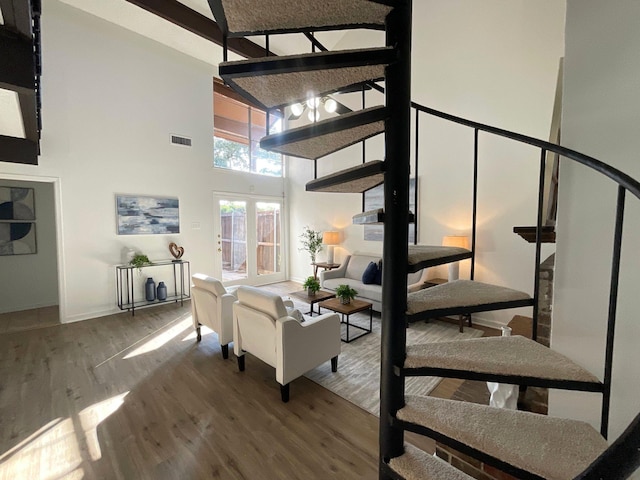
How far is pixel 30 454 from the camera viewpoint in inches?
67.7

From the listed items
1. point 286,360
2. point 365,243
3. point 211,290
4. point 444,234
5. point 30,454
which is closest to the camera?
point 30,454

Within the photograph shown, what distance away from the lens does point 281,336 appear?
2.20m

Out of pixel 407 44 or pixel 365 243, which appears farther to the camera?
pixel 365 243

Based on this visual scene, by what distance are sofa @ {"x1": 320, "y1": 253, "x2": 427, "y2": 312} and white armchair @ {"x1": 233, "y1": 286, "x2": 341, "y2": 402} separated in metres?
1.67

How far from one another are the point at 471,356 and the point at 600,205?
735 mm

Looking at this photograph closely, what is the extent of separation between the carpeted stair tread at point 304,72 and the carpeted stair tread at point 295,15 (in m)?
0.13

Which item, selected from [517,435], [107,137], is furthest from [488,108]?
[107,137]

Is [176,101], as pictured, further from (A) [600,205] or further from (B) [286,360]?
(A) [600,205]

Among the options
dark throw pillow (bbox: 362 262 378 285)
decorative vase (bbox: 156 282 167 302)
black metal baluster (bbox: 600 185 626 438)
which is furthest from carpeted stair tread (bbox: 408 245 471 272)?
decorative vase (bbox: 156 282 167 302)

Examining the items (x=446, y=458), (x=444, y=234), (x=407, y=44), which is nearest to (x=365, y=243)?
(x=444, y=234)

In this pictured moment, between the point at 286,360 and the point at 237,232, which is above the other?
the point at 237,232

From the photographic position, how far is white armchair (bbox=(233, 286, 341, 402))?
2.22m

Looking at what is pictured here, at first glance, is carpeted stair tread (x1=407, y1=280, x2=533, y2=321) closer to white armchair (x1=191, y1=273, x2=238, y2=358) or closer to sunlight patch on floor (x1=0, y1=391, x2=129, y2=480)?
sunlight patch on floor (x1=0, y1=391, x2=129, y2=480)

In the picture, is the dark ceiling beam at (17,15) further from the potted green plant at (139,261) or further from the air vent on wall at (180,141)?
the air vent on wall at (180,141)
